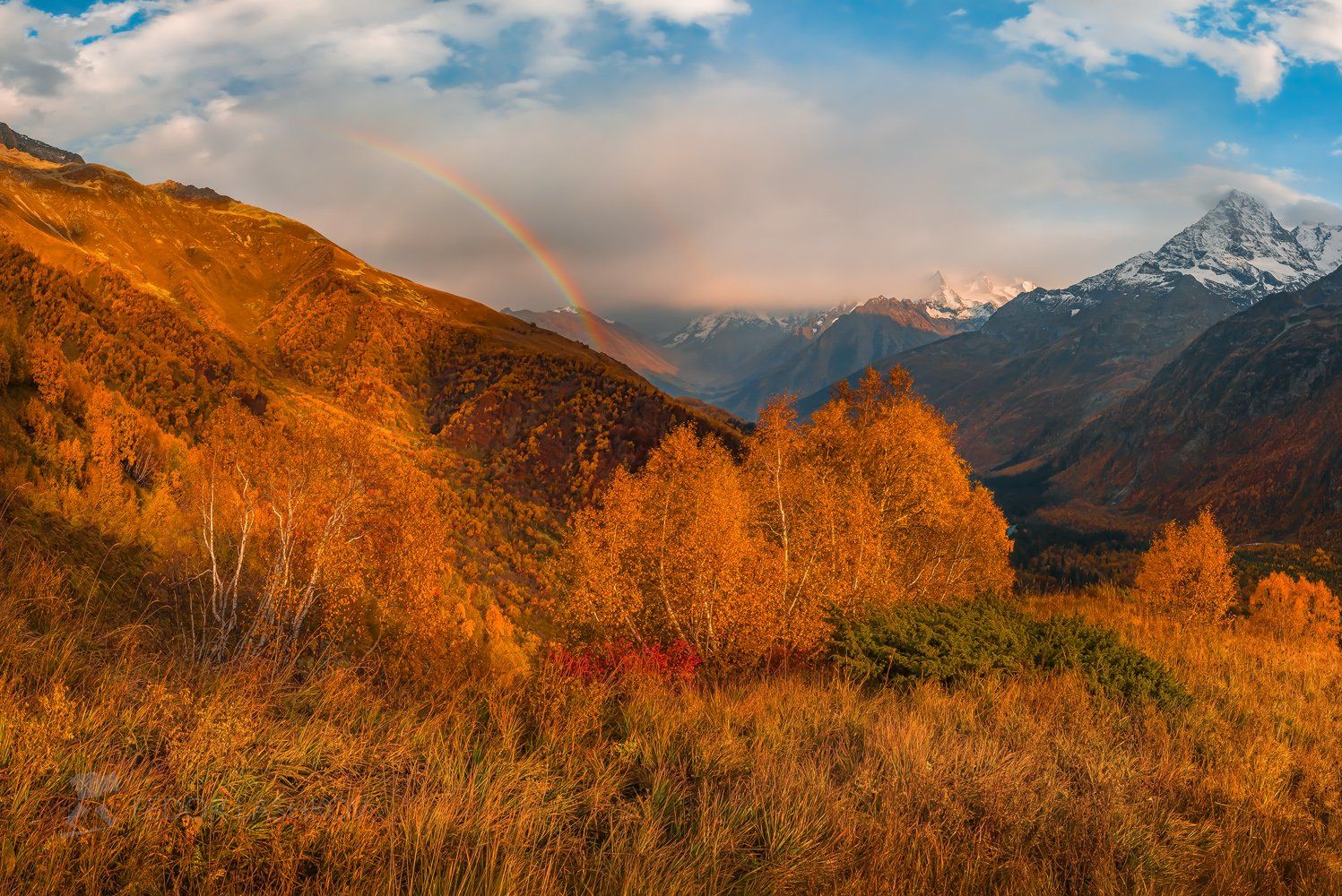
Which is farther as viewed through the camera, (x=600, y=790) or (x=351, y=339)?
(x=351, y=339)

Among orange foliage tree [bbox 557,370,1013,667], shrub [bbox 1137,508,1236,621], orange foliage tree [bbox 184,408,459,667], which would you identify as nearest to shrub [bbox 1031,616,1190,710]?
orange foliage tree [bbox 557,370,1013,667]

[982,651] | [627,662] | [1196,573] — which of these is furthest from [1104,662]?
[1196,573]

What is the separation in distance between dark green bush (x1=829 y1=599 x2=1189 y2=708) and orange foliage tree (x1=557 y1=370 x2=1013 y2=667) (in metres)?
1.70

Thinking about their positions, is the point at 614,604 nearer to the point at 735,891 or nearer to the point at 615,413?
the point at 735,891

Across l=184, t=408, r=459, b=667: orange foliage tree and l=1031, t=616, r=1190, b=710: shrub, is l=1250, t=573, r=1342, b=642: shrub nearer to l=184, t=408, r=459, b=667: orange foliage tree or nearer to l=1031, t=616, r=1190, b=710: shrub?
l=1031, t=616, r=1190, b=710: shrub

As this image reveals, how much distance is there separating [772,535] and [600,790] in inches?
710

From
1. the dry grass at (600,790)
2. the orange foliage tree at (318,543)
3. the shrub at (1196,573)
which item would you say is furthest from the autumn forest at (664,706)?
→ the shrub at (1196,573)

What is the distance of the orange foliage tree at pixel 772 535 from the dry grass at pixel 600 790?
6.86m

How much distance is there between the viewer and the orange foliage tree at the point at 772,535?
16.8 m

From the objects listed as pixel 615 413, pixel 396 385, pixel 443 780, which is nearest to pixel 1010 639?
pixel 443 780

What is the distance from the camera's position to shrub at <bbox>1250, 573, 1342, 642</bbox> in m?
59.7

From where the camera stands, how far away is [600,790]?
5293 mm

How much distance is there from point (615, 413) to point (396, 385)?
3591 centimetres

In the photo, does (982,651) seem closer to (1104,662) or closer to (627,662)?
(1104,662)
